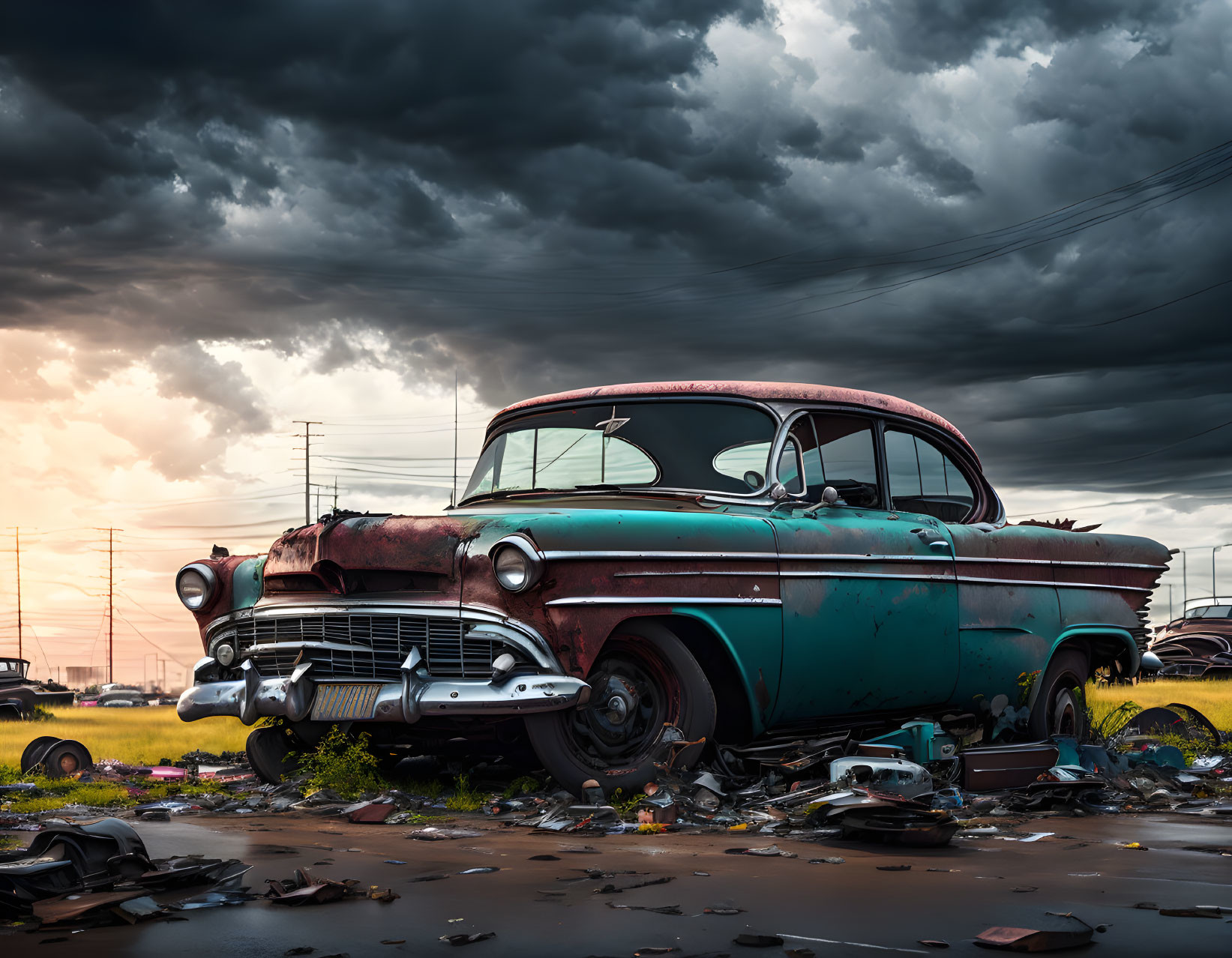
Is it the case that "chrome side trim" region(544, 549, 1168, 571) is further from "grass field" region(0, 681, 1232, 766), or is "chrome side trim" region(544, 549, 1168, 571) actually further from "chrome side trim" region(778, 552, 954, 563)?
"grass field" region(0, 681, 1232, 766)

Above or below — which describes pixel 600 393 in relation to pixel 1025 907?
above

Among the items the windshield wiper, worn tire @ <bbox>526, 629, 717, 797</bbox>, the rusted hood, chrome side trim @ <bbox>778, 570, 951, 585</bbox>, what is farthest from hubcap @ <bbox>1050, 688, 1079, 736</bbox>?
the rusted hood

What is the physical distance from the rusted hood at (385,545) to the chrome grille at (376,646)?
0.24 metres

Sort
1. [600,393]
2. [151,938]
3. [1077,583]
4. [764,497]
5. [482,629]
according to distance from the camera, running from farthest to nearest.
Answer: [1077,583] < [600,393] < [764,497] < [482,629] < [151,938]

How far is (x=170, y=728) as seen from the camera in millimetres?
14031

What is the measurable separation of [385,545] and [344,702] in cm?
76

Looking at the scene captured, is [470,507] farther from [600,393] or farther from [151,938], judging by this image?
[151,938]

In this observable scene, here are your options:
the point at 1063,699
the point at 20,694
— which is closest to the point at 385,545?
the point at 1063,699

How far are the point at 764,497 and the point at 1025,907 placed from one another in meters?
3.42

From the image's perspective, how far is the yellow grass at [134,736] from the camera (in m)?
10.2

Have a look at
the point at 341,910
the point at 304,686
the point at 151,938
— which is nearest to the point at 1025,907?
the point at 341,910

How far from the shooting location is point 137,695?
56.1 m

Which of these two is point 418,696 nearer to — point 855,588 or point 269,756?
point 269,756

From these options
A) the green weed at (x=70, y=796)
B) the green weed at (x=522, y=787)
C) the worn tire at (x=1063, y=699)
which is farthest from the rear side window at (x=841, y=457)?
the green weed at (x=70, y=796)
